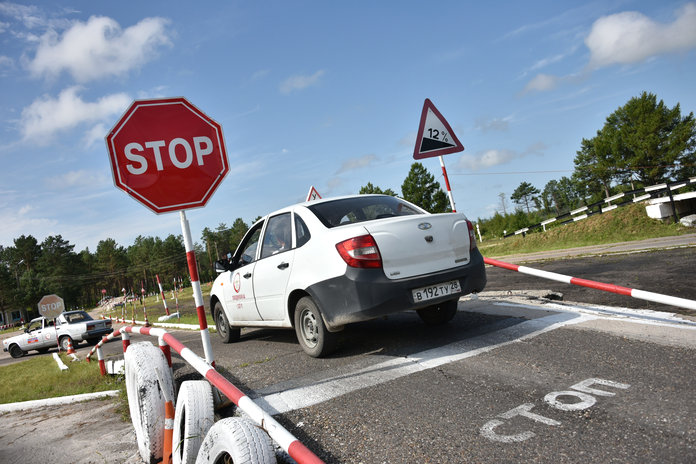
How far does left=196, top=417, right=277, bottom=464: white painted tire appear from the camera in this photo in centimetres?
210

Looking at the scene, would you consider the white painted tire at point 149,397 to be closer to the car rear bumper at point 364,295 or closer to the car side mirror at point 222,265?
the car rear bumper at point 364,295

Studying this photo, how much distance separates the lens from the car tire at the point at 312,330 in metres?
4.64

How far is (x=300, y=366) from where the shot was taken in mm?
4641

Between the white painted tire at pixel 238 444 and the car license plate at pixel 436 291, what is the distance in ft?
7.76

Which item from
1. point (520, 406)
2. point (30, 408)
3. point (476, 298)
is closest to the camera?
point (520, 406)

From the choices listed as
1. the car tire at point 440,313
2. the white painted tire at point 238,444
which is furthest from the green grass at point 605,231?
the white painted tire at point 238,444

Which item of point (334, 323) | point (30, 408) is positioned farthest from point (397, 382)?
point (30, 408)

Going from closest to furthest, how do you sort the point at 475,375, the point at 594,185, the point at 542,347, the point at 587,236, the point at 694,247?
the point at 475,375 < the point at 542,347 < the point at 694,247 < the point at 587,236 < the point at 594,185

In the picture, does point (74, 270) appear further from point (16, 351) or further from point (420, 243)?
point (420, 243)

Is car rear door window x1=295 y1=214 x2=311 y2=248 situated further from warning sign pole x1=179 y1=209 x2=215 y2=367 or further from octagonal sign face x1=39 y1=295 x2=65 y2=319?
octagonal sign face x1=39 y1=295 x2=65 y2=319

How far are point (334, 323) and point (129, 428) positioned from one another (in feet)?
7.35

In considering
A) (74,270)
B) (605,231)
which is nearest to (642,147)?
(605,231)

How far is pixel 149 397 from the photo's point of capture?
3.51 metres

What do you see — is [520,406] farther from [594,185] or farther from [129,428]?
[594,185]
